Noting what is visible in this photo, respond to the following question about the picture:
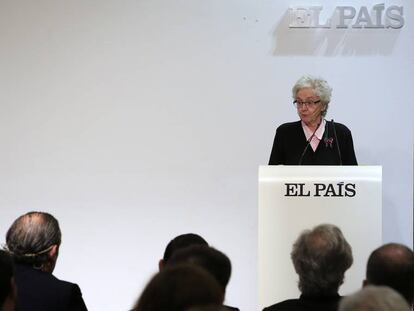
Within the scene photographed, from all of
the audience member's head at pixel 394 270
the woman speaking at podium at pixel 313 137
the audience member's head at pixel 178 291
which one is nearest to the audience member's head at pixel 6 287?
the audience member's head at pixel 178 291

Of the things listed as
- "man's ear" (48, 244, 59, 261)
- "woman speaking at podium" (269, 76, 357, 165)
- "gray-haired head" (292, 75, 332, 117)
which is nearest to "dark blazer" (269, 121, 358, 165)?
"woman speaking at podium" (269, 76, 357, 165)

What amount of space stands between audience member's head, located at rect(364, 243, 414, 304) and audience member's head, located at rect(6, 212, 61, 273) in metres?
1.30

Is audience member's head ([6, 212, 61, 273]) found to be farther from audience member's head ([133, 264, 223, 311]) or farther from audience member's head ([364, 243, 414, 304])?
audience member's head ([133, 264, 223, 311])

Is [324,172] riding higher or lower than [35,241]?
higher

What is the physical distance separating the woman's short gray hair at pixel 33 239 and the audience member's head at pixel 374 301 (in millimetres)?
1678

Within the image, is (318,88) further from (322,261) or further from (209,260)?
(209,260)

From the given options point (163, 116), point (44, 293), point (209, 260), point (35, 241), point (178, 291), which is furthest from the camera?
point (163, 116)

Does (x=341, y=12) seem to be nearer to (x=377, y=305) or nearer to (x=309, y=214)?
(x=309, y=214)

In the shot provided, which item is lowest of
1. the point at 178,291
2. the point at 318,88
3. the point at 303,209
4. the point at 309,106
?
the point at 178,291

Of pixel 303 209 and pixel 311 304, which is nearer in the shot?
pixel 311 304

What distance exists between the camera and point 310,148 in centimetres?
414

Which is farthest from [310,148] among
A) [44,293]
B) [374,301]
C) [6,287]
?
[374,301]

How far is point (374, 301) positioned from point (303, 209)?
2073 millimetres

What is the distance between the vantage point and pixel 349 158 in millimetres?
4145
